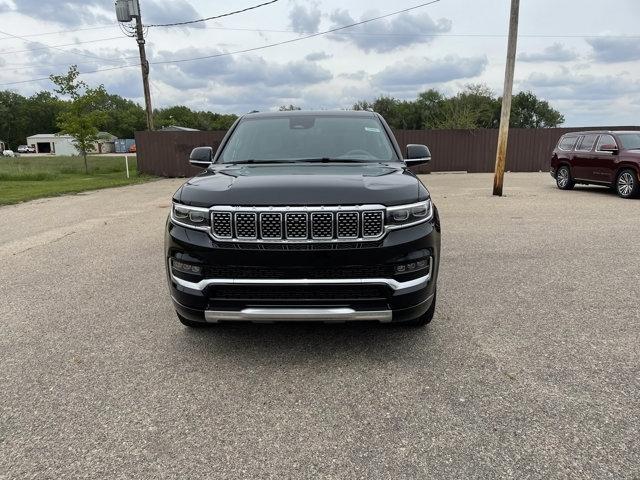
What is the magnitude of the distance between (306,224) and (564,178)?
14330 mm

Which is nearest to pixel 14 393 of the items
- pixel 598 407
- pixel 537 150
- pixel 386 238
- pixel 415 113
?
pixel 386 238

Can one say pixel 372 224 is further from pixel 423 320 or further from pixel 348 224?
pixel 423 320

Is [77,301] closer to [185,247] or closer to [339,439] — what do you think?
[185,247]

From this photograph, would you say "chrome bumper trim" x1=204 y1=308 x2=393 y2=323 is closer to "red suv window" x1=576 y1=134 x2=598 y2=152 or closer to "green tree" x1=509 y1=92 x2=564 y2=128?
"red suv window" x1=576 y1=134 x2=598 y2=152

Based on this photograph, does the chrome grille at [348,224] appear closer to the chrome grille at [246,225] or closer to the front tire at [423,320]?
the chrome grille at [246,225]

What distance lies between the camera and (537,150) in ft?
82.6

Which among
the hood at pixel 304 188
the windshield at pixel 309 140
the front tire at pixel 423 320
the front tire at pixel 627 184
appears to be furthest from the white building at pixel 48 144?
the front tire at pixel 423 320

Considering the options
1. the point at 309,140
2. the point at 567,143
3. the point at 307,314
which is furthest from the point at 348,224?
the point at 567,143

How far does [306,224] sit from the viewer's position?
3096 mm

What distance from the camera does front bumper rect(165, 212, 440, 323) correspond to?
311cm

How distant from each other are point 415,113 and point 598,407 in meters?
82.5

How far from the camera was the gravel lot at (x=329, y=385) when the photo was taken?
7.91 feet

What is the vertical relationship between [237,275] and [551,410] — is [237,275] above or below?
above

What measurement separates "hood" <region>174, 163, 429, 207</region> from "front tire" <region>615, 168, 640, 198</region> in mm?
11170
